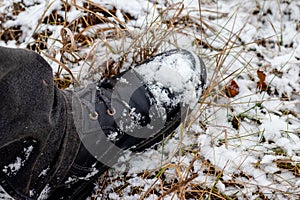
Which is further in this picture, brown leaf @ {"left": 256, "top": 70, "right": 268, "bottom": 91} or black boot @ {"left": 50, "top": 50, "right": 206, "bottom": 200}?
brown leaf @ {"left": 256, "top": 70, "right": 268, "bottom": 91}

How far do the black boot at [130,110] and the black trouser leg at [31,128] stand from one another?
69mm

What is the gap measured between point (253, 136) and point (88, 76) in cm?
69

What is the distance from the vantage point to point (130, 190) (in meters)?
1.38

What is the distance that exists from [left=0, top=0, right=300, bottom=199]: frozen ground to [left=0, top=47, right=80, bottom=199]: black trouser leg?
0.28 meters

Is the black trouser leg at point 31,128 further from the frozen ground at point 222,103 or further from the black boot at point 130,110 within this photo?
the frozen ground at point 222,103

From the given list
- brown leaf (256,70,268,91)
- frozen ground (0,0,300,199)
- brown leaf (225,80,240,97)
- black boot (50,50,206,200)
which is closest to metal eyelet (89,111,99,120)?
black boot (50,50,206,200)

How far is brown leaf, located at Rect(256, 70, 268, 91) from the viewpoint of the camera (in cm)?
163

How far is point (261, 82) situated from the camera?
1.64 m

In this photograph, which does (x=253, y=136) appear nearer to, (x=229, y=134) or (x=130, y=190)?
(x=229, y=134)

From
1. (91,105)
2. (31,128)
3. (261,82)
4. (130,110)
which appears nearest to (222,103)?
(261,82)

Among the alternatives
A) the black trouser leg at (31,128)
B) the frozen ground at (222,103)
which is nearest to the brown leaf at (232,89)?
the frozen ground at (222,103)

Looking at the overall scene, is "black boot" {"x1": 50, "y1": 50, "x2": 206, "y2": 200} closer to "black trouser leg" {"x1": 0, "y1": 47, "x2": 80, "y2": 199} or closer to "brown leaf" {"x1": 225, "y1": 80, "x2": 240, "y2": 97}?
"black trouser leg" {"x1": 0, "y1": 47, "x2": 80, "y2": 199}

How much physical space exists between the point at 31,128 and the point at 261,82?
1027 millimetres

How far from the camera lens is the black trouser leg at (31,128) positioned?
0.91 metres
